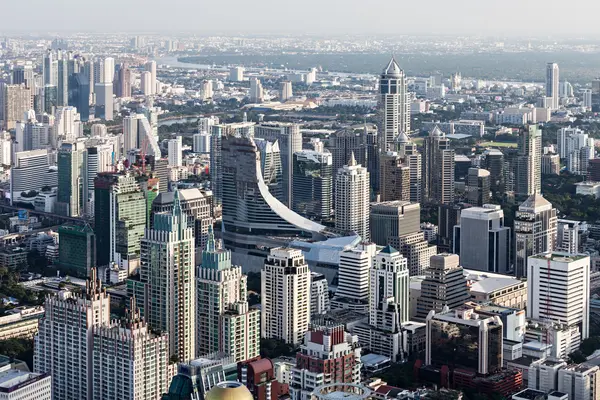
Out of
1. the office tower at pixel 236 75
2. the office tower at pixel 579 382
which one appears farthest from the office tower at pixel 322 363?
the office tower at pixel 236 75

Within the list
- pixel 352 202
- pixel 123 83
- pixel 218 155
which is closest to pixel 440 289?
pixel 352 202

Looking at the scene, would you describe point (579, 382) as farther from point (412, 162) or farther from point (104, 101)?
point (104, 101)

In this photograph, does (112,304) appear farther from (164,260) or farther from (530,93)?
(530,93)

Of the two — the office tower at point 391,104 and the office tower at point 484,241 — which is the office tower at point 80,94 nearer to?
the office tower at point 391,104

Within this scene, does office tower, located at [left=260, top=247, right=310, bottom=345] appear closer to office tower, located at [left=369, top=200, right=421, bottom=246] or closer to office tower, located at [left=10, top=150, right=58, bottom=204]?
office tower, located at [left=369, top=200, right=421, bottom=246]

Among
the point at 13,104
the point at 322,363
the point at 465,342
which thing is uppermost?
the point at 13,104

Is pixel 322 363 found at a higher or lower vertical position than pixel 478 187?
lower

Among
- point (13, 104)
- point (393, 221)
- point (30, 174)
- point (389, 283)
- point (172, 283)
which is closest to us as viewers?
point (172, 283)
